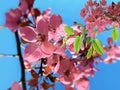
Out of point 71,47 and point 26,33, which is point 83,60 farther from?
point 26,33

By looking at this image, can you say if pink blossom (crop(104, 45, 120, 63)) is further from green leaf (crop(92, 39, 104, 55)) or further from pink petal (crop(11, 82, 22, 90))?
pink petal (crop(11, 82, 22, 90))

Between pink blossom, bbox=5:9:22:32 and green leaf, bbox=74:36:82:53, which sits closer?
pink blossom, bbox=5:9:22:32

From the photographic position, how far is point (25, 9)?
0.43 meters

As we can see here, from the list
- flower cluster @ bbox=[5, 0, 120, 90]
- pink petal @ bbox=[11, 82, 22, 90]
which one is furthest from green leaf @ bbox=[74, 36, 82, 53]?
pink petal @ bbox=[11, 82, 22, 90]

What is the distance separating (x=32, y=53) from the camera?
457 mm

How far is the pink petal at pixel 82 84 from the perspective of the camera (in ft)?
1.55

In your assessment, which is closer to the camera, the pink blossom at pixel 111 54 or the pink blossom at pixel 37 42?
the pink blossom at pixel 37 42

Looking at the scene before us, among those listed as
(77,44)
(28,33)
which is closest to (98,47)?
(77,44)

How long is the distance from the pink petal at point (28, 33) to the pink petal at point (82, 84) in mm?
104

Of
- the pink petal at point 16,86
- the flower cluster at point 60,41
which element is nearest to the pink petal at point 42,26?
the flower cluster at point 60,41

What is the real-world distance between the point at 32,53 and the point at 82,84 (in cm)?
10

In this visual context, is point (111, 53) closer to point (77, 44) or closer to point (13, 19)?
point (77, 44)

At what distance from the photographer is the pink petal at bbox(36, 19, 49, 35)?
1.51 ft

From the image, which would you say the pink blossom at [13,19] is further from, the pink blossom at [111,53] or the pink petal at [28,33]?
the pink blossom at [111,53]
